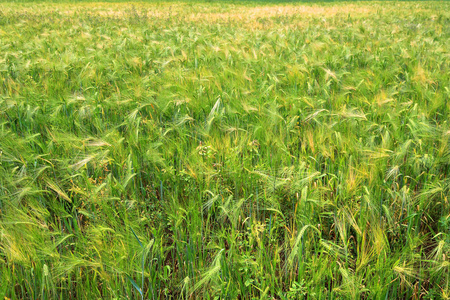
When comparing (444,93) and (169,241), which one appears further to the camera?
(444,93)

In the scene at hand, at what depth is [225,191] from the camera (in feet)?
5.98

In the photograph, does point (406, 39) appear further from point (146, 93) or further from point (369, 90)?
point (146, 93)

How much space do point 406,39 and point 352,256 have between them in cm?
534

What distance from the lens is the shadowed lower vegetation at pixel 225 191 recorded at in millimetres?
1306

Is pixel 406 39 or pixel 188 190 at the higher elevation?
pixel 406 39

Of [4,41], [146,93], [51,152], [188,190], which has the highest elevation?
[4,41]

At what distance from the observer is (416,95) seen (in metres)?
2.88

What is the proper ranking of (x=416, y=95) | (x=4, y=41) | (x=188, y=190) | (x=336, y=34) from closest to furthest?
1. (x=188, y=190)
2. (x=416, y=95)
3. (x=4, y=41)
4. (x=336, y=34)

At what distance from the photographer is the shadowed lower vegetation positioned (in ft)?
4.28

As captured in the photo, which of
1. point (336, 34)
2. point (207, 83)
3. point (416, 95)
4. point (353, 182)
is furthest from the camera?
point (336, 34)

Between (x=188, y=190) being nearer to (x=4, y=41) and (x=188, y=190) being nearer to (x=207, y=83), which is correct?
(x=207, y=83)

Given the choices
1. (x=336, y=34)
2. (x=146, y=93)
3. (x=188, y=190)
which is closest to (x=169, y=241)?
(x=188, y=190)

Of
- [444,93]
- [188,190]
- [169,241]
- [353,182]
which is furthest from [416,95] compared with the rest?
[169,241]

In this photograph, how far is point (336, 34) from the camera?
6.55 m
